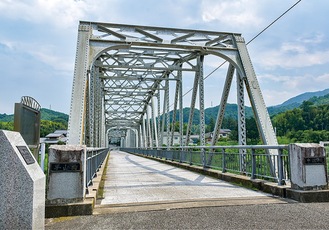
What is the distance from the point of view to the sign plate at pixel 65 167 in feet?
12.9

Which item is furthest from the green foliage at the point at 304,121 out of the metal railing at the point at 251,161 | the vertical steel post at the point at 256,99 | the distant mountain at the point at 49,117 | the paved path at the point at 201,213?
the distant mountain at the point at 49,117

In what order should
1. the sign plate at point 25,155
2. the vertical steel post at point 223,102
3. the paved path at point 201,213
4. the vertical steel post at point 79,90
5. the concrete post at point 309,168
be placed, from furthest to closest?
1. the vertical steel post at point 223,102
2. the vertical steel post at point 79,90
3. the concrete post at point 309,168
4. the paved path at point 201,213
5. the sign plate at point 25,155

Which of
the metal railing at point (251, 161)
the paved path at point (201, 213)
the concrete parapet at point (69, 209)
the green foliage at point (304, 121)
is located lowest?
the paved path at point (201, 213)

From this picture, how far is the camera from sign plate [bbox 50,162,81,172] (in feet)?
12.9

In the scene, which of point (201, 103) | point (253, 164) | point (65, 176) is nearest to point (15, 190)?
point (65, 176)

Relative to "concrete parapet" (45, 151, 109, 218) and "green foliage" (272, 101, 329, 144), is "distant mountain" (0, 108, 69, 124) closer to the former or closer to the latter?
"green foliage" (272, 101, 329, 144)

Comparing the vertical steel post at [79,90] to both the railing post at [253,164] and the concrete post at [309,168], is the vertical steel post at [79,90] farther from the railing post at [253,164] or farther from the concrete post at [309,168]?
the concrete post at [309,168]

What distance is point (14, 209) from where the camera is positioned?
266 centimetres

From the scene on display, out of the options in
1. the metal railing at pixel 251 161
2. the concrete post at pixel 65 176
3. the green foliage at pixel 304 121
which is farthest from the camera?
the green foliage at pixel 304 121

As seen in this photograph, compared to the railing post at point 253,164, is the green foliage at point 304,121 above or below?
above

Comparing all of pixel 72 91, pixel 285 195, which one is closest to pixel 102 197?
pixel 285 195

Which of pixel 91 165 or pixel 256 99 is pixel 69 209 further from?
pixel 256 99

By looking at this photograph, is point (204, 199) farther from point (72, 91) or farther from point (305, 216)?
point (72, 91)

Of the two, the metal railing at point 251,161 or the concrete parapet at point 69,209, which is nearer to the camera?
the concrete parapet at point 69,209
